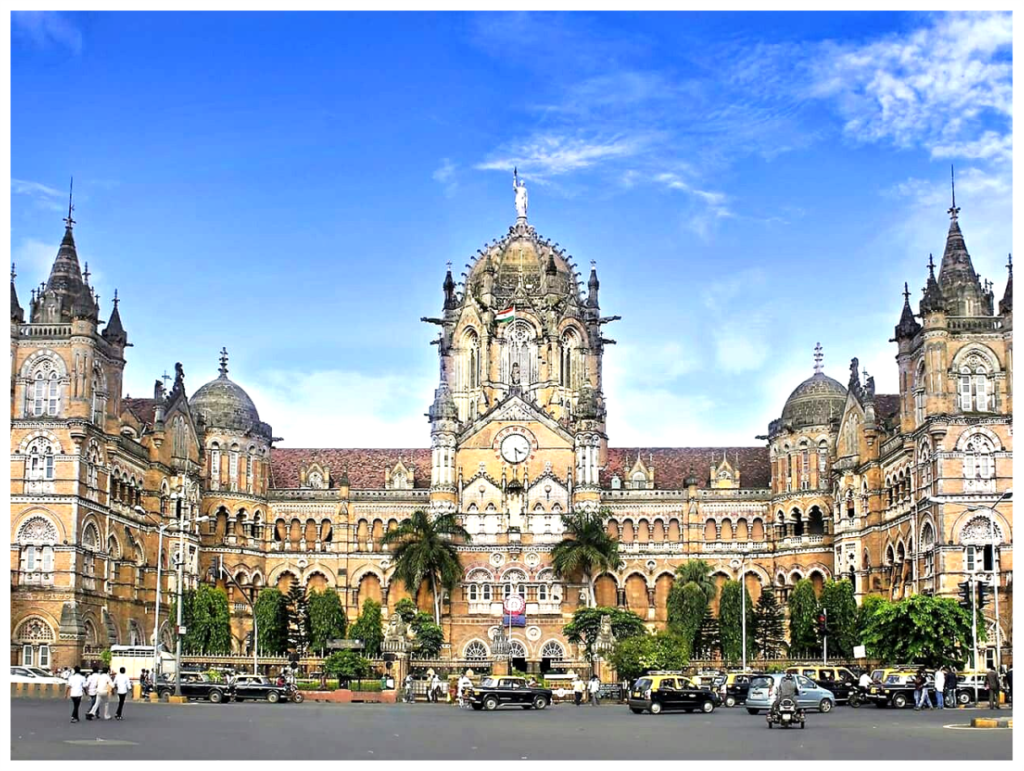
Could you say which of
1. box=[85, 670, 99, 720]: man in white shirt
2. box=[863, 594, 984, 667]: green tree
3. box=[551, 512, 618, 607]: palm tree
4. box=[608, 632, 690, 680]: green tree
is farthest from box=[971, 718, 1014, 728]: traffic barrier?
box=[551, 512, 618, 607]: palm tree

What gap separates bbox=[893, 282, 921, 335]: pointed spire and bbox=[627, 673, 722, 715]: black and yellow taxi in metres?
37.3

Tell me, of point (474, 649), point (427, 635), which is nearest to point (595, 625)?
point (427, 635)

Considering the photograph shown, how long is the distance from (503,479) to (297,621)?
18.8 meters

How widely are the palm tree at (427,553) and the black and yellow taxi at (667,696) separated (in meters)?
42.3

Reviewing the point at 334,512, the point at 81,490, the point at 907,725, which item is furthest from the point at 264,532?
the point at 907,725

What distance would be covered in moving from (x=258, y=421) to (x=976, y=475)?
53.2m

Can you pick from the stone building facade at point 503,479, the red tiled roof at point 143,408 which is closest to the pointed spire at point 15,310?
the stone building facade at point 503,479

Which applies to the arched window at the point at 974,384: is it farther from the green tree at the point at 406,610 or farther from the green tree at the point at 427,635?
the green tree at the point at 406,610

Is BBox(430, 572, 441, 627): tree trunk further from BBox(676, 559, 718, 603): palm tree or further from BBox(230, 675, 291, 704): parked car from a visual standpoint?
BBox(230, 675, 291, 704): parked car

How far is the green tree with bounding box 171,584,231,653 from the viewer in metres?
94.1

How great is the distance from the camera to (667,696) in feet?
197

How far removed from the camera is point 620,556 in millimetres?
110125

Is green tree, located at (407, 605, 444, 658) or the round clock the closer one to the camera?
green tree, located at (407, 605, 444, 658)

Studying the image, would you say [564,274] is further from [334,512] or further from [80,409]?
[80,409]
